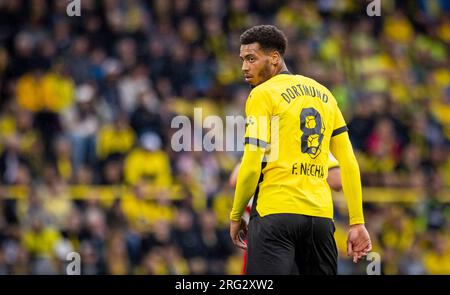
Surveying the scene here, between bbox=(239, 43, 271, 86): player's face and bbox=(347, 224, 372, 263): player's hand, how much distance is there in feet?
3.71

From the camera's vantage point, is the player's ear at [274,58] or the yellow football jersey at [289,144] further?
the player's ear at [274,58]

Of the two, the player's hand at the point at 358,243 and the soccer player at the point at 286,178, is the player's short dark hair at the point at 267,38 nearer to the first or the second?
the soccer player at the point at 286,178

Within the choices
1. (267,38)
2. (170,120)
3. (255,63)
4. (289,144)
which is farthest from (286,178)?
(170,120)

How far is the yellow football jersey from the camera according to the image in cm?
612

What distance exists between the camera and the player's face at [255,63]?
20.9 ft

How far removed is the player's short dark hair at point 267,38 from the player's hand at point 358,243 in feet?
Result: 4.07

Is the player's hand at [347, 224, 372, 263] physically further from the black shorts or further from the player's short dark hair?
the player's short dark hair

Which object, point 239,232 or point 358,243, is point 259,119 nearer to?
point 239,232

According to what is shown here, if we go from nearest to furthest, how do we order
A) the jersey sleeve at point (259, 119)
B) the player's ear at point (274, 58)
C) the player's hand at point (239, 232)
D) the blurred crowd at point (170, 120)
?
the jersey sleeve at point (259, 119) → the player's hand at point (239, 232) → the player's ear at point (274, 58) → the blurred crowd at point (170, 120)

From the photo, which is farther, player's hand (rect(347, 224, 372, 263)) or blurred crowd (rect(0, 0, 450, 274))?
blurred crowd (rect(0, 0, 450, 274))

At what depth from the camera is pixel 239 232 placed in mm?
A: 6344

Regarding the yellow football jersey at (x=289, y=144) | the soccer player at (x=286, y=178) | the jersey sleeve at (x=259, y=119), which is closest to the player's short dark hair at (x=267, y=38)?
the soccer player at (x=286, y=178)

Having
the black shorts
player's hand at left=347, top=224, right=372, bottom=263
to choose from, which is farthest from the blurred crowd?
the black shorts
